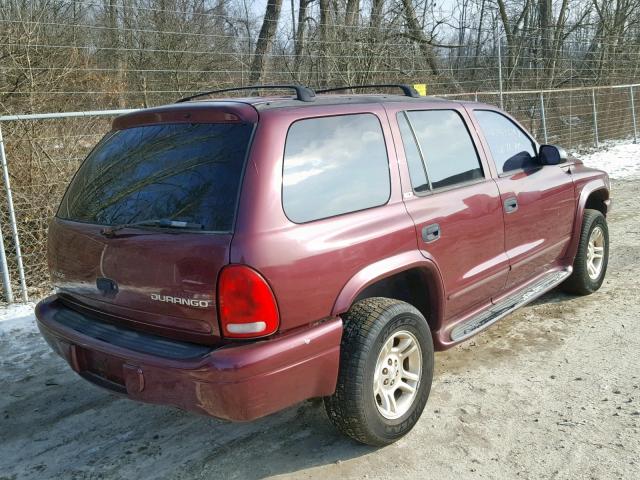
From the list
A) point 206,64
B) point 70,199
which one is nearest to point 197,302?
point 70,199

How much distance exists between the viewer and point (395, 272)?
3041mm

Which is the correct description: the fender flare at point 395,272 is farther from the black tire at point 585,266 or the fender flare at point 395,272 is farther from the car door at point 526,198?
the black tire at point 585,266

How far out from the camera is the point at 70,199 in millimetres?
3387

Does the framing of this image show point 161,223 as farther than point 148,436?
No

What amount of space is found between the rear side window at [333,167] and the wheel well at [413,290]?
518mm

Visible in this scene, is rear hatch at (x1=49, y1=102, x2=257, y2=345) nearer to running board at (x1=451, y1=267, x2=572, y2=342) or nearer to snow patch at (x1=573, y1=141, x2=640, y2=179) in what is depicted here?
running board at (x1=451, y1=267, x2=572, y2=342)

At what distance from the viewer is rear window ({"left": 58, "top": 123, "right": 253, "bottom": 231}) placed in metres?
2.63

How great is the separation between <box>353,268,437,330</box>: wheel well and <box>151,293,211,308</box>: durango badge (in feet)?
3.70

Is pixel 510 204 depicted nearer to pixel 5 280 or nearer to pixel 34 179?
pixel 5 280

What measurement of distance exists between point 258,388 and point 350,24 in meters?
10.2

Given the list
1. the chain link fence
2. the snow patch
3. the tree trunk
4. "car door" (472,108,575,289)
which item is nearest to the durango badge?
"car door" (472,108,575,289)

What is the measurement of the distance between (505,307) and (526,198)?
0.79 metres

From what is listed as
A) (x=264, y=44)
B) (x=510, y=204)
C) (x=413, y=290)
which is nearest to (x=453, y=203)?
(x=413, y=290)

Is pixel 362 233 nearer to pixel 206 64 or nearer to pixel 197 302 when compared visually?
pixel 197 302
